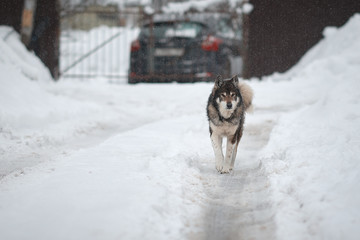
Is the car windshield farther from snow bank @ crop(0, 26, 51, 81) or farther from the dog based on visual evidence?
the dog

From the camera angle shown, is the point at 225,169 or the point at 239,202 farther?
the point at 225,169

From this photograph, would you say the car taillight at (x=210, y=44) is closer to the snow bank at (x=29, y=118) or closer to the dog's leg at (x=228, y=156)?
the snow bank at (x=29, y=118)

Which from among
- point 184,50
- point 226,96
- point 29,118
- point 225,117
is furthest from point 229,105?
point 184,50

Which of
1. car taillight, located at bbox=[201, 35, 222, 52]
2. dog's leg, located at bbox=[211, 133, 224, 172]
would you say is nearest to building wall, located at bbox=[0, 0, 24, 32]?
car taillight, located at bbox=[201, 35, 222, 52]

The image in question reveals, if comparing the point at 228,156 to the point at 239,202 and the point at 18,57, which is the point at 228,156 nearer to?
the point at 239,202

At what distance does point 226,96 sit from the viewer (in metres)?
5.18

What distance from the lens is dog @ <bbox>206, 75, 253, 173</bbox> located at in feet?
17.2

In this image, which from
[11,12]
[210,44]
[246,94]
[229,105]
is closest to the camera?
[229,105]

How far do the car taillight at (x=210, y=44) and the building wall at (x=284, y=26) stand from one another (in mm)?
2468

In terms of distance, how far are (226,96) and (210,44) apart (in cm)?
671

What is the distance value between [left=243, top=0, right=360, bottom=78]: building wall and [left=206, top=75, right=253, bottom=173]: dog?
8.79 metres

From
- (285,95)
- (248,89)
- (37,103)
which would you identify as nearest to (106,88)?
(37,103)

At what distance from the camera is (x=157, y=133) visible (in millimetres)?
7270

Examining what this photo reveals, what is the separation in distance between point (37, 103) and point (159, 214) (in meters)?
5.75
